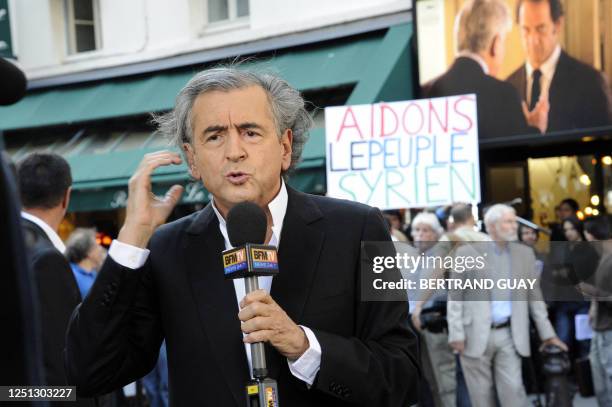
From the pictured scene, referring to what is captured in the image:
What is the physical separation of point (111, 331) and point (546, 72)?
33.9 ft

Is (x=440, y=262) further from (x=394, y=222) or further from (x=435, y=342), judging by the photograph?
(x=394, y=222)

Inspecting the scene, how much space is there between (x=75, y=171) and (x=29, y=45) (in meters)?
3.34

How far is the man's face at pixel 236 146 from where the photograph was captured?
2631mm

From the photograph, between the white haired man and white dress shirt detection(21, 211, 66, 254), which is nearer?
white dress shirt detection(21, 211, 66, 254)

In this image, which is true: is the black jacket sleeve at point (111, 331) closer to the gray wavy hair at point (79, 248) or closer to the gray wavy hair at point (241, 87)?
the gray wavy hair at point (241, 87)

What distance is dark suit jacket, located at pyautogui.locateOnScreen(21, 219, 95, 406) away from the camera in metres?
3.78

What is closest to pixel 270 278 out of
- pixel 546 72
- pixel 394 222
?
pixel 394 222

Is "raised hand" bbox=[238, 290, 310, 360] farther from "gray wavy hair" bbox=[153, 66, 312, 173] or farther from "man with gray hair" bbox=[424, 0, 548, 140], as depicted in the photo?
"man with gray hair" bbox=[424, 0, 548, 140]

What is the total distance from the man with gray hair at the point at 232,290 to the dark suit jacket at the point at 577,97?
9551 millimetres

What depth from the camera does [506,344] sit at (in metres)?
7.92

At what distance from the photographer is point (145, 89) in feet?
51.3

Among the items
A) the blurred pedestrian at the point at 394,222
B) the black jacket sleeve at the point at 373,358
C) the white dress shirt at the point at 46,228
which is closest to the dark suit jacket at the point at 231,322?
the black jacket sleeve at the point at 373,358

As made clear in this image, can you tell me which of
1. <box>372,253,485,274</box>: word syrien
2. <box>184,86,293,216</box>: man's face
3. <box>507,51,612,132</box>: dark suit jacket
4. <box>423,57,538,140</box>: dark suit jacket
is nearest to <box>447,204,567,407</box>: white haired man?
<box>372,253,485,274</box>: word syrien

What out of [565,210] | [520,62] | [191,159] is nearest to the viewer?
[191,159]
